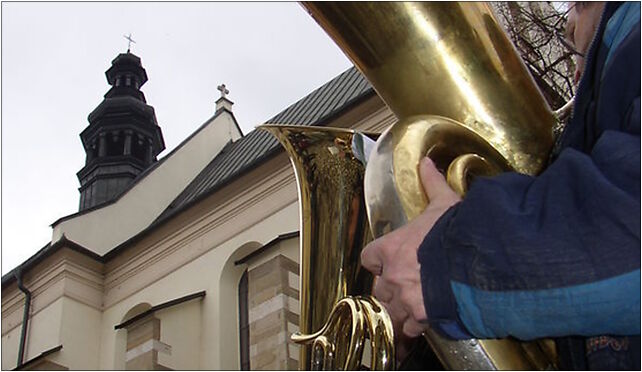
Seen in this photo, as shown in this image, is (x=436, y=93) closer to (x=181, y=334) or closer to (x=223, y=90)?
(x=181, y=334)

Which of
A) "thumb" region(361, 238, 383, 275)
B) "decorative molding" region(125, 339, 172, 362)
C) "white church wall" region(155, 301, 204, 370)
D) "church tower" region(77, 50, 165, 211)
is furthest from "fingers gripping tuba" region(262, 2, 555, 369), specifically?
"church tower" region(77, 50, 165, 211)

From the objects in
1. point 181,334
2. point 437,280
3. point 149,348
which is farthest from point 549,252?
point 181,334

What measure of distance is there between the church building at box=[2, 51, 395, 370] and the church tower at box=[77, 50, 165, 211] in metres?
3.19

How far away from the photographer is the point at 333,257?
5.19ft

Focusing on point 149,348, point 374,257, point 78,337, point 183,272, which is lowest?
point 374,257

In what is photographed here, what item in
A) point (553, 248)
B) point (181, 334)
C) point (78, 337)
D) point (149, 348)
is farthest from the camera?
point (78, 337)

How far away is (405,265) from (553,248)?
169 mm

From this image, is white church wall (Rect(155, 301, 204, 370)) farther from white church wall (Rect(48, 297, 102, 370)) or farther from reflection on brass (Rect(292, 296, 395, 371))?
reflection on brass (Rect(292, 296, 395, 371))

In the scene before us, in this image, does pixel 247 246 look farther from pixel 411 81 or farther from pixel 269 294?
pixel 411 81

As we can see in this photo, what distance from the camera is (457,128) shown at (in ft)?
3.76

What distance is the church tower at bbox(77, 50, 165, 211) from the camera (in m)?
15.5

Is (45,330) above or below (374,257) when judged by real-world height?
above

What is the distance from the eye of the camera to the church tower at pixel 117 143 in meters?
15.5

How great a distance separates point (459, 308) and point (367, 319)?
0.38 meters
